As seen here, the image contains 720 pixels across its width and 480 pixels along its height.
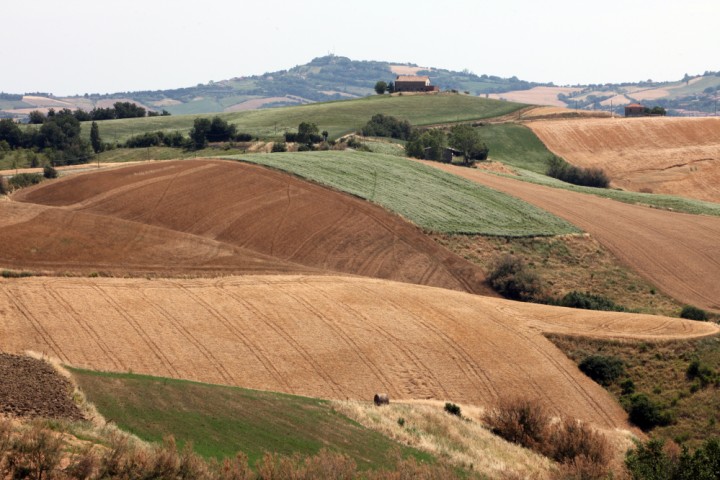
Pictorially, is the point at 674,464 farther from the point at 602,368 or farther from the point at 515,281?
the point at 515,281

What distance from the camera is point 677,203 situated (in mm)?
94688

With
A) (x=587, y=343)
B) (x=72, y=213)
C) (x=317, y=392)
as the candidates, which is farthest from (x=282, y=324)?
(x=72, y=213)

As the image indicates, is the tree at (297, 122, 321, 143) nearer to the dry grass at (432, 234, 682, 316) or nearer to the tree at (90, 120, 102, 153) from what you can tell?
the tree at (90, 120, 102, 153)

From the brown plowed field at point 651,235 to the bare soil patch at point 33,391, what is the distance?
4835 centimetres

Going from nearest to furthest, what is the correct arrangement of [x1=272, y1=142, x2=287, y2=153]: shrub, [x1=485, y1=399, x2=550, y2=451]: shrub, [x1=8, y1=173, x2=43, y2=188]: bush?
[x1=485, y1=399, x2=550, y2=451]: shrub → [x1=8, y1=173, x2=43, y2=188]: bush → [x1=272, y1=142, x2=287, y2=153]: shrub

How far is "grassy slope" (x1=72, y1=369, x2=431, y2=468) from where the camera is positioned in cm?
2991

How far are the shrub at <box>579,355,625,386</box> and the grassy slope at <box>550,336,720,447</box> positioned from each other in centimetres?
36

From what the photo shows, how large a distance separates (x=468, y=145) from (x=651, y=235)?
140 feet

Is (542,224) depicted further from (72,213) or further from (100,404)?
(100,404)

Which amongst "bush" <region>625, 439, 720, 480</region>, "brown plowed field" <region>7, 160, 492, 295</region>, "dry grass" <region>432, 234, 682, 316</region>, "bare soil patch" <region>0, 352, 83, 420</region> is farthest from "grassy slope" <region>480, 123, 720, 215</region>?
"bare soil patch" <region>0, 352, 83, 420</region>

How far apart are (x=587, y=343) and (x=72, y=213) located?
37811 millimetres

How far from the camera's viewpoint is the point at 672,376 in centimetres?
4869

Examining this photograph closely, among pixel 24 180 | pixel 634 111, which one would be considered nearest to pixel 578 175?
pixel 634 111

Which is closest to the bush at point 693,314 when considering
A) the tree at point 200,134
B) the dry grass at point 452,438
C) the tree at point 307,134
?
the dry grass at point 452,438
